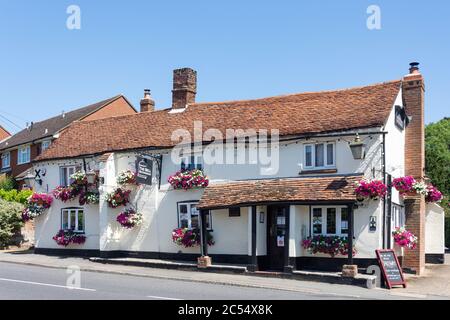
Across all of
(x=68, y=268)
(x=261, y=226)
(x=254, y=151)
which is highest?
(x=254, y=151)

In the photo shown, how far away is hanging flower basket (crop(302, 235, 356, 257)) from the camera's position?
18766 millimetres

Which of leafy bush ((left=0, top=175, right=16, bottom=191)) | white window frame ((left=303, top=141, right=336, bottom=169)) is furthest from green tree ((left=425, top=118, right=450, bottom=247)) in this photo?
leafy bush ((left=0, top=175, right=16, bottom=191))

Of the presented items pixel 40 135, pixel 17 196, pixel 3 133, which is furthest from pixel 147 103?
pixel 3 133

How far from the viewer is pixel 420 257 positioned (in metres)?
21.8

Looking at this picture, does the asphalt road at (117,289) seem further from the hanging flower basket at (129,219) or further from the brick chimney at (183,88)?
the brick chimney at (183,88)

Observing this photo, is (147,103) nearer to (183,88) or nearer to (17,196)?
(183,88)

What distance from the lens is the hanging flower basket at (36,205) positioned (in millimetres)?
26469

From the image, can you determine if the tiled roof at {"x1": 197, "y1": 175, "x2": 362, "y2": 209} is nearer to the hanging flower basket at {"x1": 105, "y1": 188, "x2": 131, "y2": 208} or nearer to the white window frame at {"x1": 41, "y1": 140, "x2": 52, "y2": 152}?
the hanging flower basket at {"x1": 105, "y1": 188, "x2": 131, "y2": 208}

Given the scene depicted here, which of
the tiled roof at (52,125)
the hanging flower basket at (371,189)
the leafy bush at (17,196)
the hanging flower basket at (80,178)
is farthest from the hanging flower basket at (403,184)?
the tiled roof at (52,125)

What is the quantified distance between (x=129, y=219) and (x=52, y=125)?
971 inches

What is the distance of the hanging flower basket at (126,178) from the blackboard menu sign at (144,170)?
135cm

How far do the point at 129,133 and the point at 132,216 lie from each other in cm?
425
